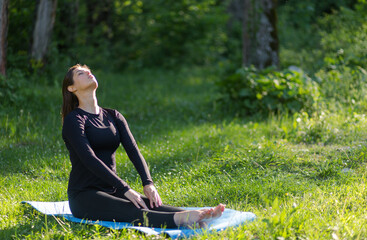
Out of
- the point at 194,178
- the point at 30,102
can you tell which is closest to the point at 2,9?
the point at 30,102

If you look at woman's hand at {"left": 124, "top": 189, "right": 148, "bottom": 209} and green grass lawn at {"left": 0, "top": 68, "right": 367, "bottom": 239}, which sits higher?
woman's hand at {"left": 124, "top": 189, "right": 148, "bottom": 209}

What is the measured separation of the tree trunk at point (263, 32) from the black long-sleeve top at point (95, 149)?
631 cm

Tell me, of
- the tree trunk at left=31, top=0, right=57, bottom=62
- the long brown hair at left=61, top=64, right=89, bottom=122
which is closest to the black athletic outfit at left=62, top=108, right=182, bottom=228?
the long brown hair at left=61, top=64, right=89, bottom=122

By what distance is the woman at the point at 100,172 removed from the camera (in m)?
3.77

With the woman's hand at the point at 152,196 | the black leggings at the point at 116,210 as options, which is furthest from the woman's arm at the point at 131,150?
the black leggings at the point at 116,210

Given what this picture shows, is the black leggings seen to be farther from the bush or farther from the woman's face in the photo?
the bush

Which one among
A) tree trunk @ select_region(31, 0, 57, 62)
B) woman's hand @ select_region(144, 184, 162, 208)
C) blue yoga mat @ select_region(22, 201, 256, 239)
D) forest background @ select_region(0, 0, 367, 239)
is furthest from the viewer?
tree trunk @ select_region(31, 0, 57, 62)

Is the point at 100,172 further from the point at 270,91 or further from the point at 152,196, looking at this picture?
the point at 270,91

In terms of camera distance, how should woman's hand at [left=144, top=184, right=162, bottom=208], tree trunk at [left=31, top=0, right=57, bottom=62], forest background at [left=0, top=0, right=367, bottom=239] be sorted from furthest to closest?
tree trunk at [left=31, top=0, right=57, bottom=62], forest background at [left=0, top=0, right=367, bottom=239], woman's hand at [left=144, top=184, right=162, bottom=208]

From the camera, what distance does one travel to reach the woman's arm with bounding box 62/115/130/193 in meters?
3.82

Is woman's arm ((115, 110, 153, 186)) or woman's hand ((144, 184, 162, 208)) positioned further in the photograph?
woman's arm ((115, 110, 153, 186))

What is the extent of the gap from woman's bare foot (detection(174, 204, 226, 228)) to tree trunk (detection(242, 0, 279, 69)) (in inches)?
263

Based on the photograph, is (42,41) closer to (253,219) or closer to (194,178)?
(194,178)

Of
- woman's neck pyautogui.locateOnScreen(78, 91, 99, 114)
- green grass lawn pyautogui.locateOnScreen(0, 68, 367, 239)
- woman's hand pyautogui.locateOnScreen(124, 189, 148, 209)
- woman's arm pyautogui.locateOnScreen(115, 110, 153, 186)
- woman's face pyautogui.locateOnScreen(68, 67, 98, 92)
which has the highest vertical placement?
woman's face pyautogui.locateOnScreen(68, 67, 98, 92)
